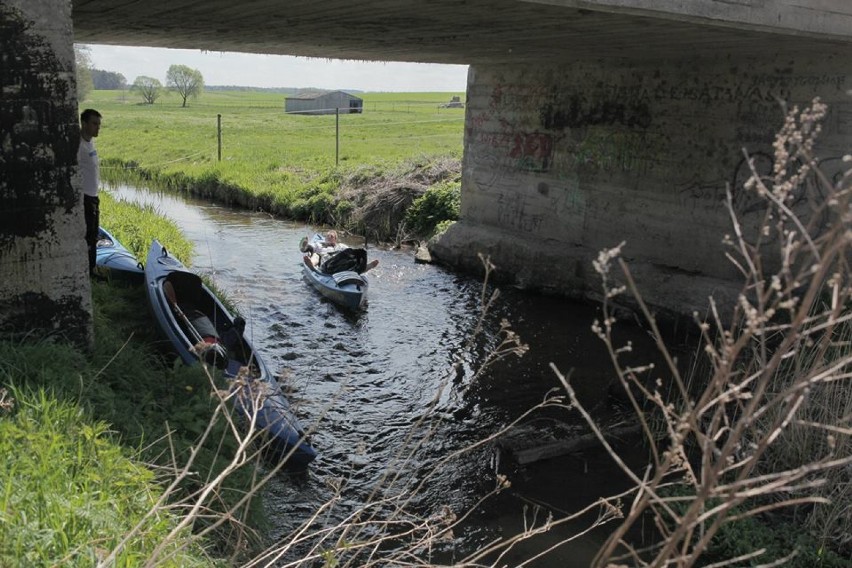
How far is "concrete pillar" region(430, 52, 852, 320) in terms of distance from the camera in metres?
10.3

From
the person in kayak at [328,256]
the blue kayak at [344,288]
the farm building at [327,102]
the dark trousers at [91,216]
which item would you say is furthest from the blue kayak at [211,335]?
the farm building at [327,102]

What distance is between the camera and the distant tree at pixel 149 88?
105750 millimetres

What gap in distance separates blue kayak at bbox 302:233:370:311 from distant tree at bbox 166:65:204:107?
114m

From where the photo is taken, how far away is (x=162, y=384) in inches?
243

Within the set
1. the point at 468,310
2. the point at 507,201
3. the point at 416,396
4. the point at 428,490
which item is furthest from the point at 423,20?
the point at 507,201

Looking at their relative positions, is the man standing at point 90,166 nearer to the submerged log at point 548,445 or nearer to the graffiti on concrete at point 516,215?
the submerged log at point 548,445

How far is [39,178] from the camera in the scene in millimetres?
5379

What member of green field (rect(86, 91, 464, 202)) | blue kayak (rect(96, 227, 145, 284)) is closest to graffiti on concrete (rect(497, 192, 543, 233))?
green field (rect(86, 91, 464, 202))

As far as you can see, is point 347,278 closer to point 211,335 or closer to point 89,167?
point 211,335

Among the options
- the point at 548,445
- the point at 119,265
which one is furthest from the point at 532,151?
the point at 548,445

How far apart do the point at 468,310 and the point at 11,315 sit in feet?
27.1

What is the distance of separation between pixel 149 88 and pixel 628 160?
352 feet

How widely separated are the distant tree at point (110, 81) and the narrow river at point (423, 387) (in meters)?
168

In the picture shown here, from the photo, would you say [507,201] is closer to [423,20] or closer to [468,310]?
[468,310]
